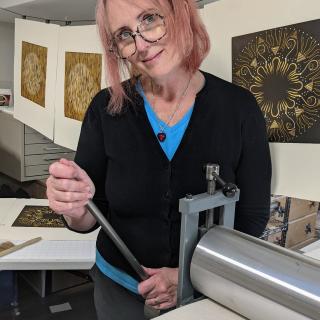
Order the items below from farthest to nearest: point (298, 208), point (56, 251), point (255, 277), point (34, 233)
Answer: point (298, 208) < point (34, 233) < point (56, 251) < point (255, 277)

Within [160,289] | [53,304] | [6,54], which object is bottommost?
[53,304]

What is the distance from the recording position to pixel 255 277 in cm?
47

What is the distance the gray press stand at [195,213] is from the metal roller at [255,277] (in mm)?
15

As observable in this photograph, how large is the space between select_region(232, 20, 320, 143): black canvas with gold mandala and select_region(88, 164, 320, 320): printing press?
23 cm

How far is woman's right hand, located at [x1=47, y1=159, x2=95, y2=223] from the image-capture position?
577mm

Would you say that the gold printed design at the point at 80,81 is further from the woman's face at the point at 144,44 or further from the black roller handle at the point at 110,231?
the black roller handle at the point at 110,231

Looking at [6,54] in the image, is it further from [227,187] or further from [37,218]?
[227,187]

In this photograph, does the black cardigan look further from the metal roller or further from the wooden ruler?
the wooden ruler

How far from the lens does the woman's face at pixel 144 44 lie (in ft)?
2.16

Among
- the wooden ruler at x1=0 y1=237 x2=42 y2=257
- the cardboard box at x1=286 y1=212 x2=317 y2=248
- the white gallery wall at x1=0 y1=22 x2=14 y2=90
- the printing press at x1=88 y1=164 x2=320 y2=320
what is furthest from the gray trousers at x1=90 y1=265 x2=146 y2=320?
the white gallery wall at x1=0 y1=22 x2=14 y2=90

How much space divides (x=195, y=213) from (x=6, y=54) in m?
2.13

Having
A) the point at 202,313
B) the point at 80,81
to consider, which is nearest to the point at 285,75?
the point at 202,313

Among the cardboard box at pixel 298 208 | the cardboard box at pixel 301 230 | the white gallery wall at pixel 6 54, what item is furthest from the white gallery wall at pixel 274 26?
the white gallery wall at pixel 6 54

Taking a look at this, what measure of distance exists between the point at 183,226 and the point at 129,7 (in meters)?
0.37
